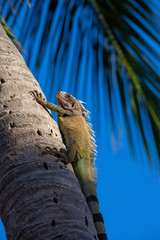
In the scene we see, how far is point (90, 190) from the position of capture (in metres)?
3.45

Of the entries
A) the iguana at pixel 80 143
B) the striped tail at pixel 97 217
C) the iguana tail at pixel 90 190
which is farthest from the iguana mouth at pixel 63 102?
the striped tail at pixel 97 217

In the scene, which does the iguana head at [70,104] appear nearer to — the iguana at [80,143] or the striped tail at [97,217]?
the iguana at [80,143]

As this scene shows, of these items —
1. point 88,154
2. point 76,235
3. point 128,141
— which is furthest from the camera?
point 88,154

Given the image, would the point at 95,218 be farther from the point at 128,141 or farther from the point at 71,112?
the point at 71,112

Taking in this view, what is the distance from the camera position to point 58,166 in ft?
8.08

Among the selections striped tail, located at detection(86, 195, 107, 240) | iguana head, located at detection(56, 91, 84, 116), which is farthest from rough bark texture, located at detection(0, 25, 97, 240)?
iguana head, located at detection(56, 91, 84, 116)

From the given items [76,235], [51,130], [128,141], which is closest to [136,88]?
[128,141]

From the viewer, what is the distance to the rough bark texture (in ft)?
6.54


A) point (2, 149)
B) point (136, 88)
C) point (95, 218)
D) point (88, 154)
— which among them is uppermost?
point (136, 88)

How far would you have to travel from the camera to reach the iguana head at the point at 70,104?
480 centimetres

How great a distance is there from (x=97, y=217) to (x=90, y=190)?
13.9 inches

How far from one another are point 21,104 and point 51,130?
35 cm

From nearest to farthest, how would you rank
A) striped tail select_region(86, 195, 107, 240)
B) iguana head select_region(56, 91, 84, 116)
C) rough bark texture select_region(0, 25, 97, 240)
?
rough bark texture select_region(0, 25, 97, 240)
striped tail select_region(86, 195, 107, 240)
iguana head select_region(56, 91, 84, 116)

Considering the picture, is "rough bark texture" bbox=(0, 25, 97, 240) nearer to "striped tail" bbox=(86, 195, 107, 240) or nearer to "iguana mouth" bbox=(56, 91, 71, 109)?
"striped tail" bbox=(86, 195, 107, 240)
